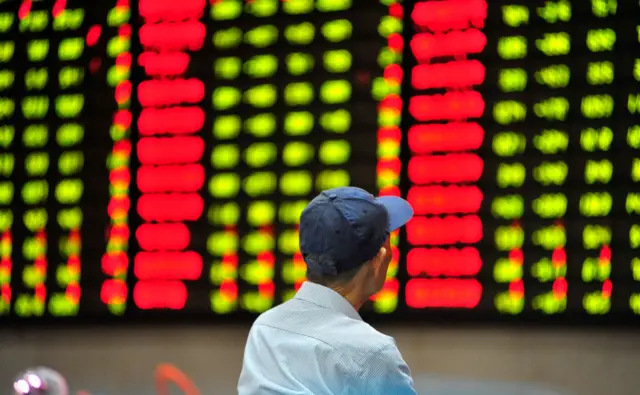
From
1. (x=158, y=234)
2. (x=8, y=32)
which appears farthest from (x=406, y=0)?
(x=8, y=32)

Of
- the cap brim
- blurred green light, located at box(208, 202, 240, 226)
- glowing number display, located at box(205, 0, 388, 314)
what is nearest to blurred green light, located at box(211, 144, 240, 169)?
glowing number display, located at box(205, 0, 388, 314)

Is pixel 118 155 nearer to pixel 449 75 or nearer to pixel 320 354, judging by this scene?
pixel 449 75

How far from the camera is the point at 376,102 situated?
8.14 ft

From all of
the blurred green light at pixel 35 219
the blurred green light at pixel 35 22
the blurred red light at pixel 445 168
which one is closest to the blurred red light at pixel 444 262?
the blurred red light at pixel 445 168

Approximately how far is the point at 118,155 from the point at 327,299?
1696 mm

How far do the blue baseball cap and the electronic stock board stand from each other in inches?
47.3

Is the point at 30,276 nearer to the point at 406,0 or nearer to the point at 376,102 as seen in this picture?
the point at 376,102

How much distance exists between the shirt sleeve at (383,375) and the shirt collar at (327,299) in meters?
0.11

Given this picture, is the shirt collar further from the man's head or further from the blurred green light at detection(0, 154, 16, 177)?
the blurred green light at detection(0, 154, 16, 177)

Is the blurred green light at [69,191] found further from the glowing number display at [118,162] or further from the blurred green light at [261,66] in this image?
the blurred green light at [261,66]

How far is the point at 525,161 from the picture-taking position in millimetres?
2330

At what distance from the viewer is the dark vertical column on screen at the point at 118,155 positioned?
8.76 ft

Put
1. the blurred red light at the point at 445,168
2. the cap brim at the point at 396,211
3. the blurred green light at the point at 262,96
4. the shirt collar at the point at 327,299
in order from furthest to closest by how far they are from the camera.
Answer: the blurred green light at the point at 262,96 < the blurred red light at the point at 445,168 < the cap brim at the point at 396,211 < the shirt collar at the point at 327,299

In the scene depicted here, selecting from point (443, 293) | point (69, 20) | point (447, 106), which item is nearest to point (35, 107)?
point (69, 20)
